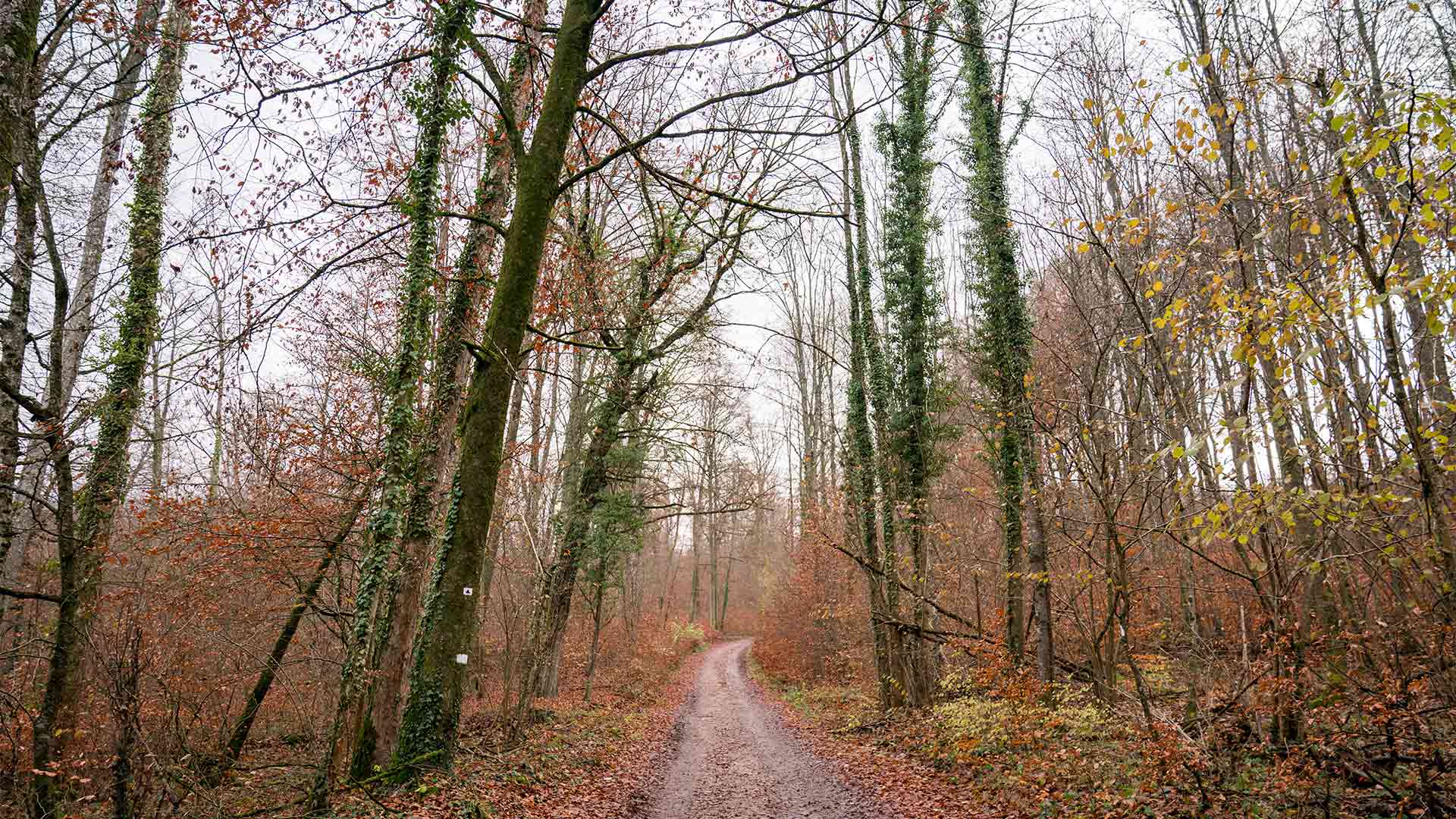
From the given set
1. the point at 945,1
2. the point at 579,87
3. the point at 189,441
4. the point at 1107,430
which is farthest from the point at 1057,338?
the point at 189,441

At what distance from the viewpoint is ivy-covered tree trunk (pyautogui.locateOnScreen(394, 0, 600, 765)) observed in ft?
18.8

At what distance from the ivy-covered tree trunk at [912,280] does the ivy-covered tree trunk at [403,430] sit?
830cm

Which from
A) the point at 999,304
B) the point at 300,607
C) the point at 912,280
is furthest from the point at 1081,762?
the point at 300,607

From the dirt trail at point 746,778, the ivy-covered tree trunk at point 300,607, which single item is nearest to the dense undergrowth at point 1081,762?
the dirt trail at point 746,778

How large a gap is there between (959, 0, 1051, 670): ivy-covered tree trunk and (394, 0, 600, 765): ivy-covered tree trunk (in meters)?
7.25

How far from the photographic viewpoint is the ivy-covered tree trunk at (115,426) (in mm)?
6398

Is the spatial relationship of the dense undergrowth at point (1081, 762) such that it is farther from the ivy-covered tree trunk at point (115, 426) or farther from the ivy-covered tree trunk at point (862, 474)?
the ivy-covered tree trunk at point (115, 426)

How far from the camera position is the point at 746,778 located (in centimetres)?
903

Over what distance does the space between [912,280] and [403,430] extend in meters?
9.72

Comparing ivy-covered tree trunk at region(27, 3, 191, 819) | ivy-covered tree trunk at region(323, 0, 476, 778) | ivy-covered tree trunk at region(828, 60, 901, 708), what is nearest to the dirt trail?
ivy-covered tree trunk at region(828, 60, 901, 708)

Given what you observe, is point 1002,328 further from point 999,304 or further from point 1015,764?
point 1015,764

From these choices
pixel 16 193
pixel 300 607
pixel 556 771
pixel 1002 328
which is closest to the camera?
pixel 16 193

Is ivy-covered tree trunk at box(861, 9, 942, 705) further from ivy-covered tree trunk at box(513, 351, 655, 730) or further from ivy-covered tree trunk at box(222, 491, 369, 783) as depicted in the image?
ivy-covered tree trunk at box(222, 491, 369, 783)

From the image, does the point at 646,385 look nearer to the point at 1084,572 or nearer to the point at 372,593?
the point at 372,593
